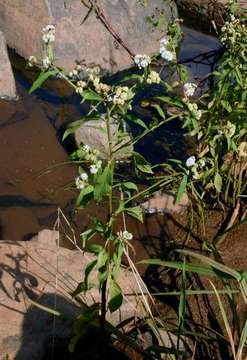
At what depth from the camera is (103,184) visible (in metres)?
1.67

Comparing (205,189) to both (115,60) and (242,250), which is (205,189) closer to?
(242,250)

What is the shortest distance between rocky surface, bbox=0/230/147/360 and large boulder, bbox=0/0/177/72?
2.36m

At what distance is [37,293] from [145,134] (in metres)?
0.90

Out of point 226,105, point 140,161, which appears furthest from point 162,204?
point 140,161

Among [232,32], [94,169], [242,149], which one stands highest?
[232,32]

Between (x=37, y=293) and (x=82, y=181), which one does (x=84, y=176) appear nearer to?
(x=82, y=181)

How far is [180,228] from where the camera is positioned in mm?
3311

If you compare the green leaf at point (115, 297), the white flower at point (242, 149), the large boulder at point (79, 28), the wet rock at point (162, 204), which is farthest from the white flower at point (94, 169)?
the large boulder at point (79, 28)

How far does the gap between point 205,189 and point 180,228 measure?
34 centimetres

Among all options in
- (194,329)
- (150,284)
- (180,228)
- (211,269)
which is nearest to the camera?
(211,269)

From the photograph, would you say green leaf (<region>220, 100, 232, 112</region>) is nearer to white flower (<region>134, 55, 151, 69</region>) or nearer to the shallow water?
the shallow water

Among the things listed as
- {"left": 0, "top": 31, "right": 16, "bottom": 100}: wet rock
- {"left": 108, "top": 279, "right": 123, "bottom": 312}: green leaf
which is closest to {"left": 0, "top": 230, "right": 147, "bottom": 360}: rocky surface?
{"left": 108, "top": 279, "right": 123, "bottom": 312}: green leaf

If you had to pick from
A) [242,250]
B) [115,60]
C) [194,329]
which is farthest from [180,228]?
[115,60]

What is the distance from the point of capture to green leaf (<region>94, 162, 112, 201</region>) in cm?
166
